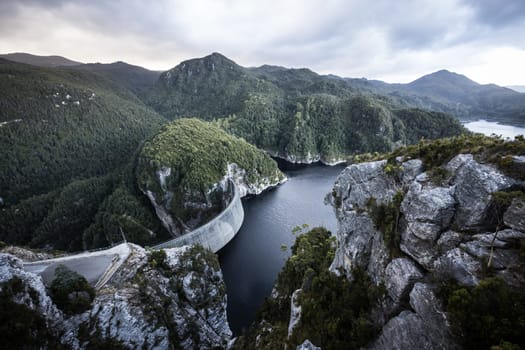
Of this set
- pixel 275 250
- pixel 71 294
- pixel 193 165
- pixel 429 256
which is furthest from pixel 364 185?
pixel 193 165

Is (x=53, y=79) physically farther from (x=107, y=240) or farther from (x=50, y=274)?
(x=50, y=274)

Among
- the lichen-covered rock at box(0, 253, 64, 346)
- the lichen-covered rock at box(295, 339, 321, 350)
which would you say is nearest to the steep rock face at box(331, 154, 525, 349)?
the lichen-covered rock at box(295, 339, 321, 350)

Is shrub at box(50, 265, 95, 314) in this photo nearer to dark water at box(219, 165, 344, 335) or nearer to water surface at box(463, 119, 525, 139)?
dark water at box(219, 165, 344, 335)

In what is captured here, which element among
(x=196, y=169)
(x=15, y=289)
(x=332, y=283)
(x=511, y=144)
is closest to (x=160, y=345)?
(x=15, y=289)

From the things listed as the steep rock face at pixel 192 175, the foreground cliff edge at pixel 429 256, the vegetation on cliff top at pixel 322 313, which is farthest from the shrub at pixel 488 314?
the steep rock face at pixel 192 175

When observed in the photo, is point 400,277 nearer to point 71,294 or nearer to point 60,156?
point 71,294
